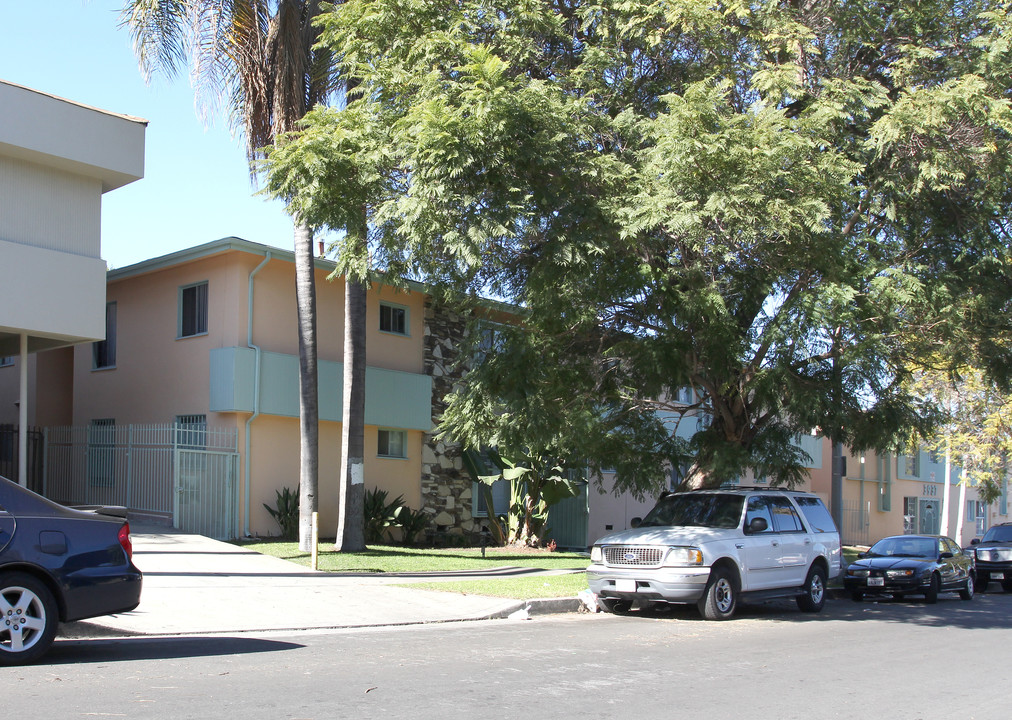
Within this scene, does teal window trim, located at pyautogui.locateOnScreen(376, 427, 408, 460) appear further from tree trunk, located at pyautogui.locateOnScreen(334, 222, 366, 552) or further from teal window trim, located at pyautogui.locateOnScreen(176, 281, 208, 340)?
teal window trim, located at pyautogui.locateOnScreen(176, 281, 208, 340)

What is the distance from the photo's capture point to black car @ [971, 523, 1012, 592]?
Answer: 2119cm

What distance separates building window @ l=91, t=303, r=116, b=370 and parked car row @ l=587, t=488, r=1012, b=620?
49.9 feet

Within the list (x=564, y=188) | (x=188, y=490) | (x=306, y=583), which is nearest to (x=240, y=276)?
(x=188, y=490)

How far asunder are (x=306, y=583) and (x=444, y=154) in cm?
693

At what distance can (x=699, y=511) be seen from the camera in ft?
44.6

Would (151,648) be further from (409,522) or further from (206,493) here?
(409,522)

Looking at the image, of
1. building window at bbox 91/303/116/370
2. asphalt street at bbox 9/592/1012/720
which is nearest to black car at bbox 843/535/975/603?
asphalt street at bbox 9/592/1012/720

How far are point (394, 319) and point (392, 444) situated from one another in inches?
122

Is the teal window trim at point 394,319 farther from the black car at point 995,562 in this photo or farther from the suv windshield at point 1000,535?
the suv windshield at point 1000,535

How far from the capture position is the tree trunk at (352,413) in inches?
720

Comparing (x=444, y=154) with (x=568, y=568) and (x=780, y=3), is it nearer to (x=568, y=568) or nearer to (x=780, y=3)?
(x=780, y=3)

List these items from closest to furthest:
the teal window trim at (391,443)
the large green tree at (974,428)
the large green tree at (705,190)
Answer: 1. the large green tree at (705,190)
2. the teal window trim at (391,443)
3. the large green tree at (974,428)

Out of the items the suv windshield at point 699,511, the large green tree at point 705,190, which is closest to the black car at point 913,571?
the large green tree at point 705,190

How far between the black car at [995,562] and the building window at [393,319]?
14212 millimetres
